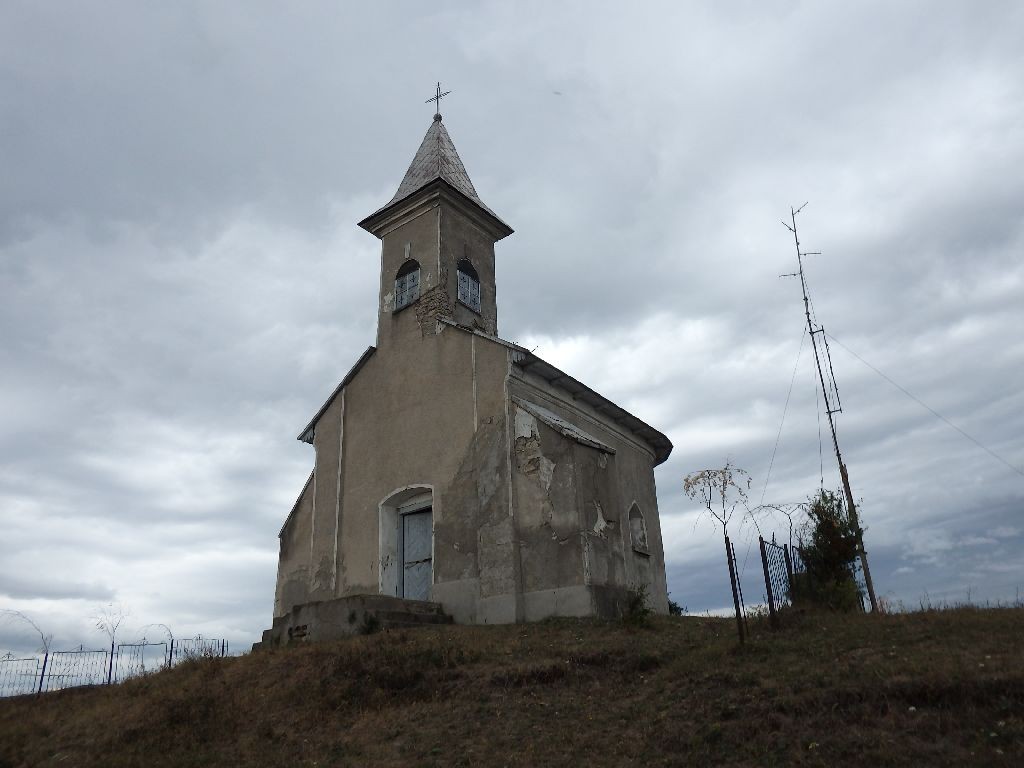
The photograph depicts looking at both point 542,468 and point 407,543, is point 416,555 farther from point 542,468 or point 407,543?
point 542,468

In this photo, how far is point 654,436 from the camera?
24.9 metres

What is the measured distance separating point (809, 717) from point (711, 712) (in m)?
1.12

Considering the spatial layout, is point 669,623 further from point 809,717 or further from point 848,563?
point 809,717

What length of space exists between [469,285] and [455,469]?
20.6 feet

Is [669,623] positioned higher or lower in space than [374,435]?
lower

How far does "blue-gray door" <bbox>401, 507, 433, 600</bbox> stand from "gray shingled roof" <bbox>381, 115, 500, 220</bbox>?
948 centimetres

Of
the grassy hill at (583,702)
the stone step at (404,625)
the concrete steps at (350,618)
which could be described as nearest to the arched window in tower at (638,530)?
the concrete steps at (350,618)

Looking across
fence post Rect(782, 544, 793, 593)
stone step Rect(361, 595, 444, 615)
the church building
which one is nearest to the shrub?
fence post Rect(782, 544, 793, 593)

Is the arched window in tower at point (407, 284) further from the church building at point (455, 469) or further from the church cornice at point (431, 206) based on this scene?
the church cornice at point (431, 206)

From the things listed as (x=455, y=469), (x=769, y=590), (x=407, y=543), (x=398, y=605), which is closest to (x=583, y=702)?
(x=769, y=590)

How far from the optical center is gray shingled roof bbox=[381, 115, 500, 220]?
2341cm

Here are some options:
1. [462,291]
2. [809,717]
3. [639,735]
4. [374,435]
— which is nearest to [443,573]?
[374,435]

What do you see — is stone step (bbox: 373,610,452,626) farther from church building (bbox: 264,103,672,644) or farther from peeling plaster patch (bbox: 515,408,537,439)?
peeling plaster patch (bbox: 515,408,537,439)

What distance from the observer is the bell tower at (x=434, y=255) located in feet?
71.2
